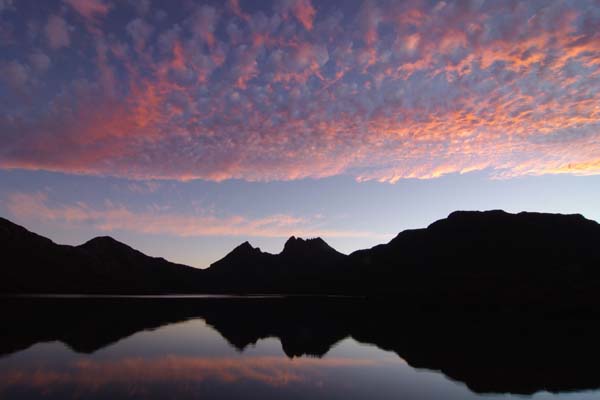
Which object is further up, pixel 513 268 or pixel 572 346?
pixel 513 268

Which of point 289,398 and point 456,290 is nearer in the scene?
point 289,398

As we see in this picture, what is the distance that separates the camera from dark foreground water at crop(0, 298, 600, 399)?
23.8 m

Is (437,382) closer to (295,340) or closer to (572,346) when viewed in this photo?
(295,340)

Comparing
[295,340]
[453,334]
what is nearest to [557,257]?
[453,334]

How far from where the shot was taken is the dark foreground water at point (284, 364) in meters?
23.8

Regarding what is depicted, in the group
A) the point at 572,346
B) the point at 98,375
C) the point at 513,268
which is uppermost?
the point at 513,268

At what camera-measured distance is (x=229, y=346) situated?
135 ft

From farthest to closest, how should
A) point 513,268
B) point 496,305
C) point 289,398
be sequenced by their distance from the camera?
1. point 513,268
2. point 496,305
3. point 289,398

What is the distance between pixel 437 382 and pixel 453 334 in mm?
30705

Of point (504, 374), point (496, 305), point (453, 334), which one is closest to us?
point (504, 374)

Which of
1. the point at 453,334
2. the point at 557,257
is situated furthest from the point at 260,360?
the point at 557,257

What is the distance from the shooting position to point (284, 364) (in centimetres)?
3284

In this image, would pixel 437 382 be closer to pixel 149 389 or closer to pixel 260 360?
pixel 260 360

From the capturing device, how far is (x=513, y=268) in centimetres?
18738
